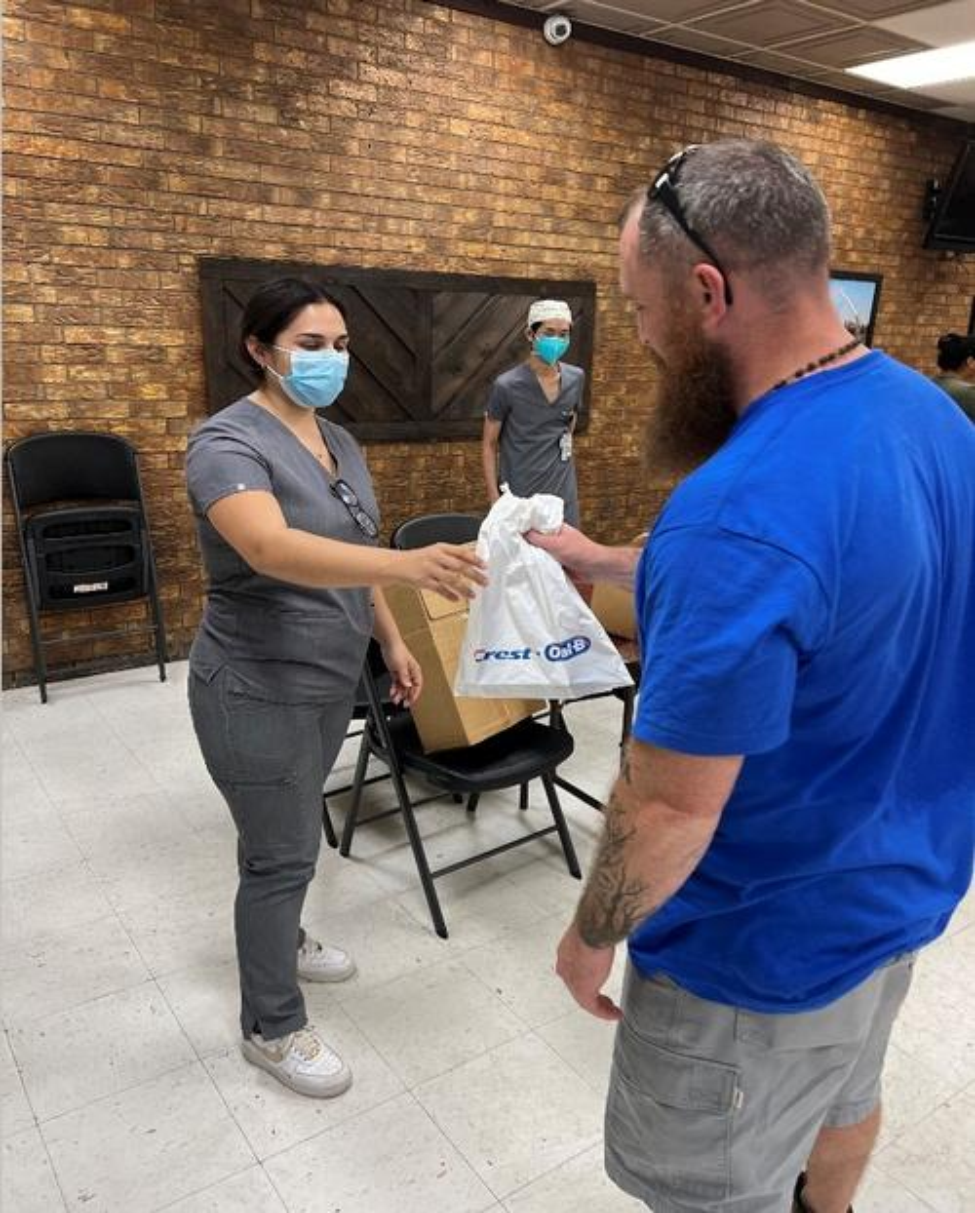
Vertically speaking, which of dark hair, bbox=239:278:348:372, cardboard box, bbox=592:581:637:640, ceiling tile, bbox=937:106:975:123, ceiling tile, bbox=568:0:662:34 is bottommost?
cardboard box, bbox=592:581:637:640

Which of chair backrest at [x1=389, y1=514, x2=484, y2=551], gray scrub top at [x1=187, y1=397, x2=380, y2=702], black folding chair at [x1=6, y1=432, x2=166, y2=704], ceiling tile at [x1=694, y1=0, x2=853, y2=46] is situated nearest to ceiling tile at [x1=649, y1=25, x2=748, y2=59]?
ceiling tile at [x1=694, y1=0, x2=853, y2=46]

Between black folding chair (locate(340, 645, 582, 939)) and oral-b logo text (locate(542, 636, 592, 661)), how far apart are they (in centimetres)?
40

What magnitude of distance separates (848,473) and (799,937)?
0.49 metres

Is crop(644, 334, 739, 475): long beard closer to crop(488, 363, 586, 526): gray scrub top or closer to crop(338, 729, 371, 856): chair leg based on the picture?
crop(338, 729, 371, 856): chair leg

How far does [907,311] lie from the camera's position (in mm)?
7098

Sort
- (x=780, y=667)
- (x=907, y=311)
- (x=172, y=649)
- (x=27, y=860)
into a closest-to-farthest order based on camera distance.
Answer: (x=780, y=667) → (x=27, y=860) → (x=172, y=649) → (x=907, y=311)

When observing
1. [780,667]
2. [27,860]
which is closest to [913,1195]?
[780,667]

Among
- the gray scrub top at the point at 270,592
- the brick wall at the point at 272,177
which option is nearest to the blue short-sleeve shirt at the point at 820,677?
the gray scrub top at the point at 270,592

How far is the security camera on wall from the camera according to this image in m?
4.54

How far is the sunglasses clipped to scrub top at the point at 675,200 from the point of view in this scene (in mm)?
869

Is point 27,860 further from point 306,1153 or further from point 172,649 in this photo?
point 172,649

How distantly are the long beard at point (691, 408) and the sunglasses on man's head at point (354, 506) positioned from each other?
2.58 ft

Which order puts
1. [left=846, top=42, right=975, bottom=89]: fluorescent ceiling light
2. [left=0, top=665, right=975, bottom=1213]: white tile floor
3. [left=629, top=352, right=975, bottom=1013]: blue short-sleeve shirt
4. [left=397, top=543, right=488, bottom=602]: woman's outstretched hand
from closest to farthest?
[left=629, top=352, right=975, bottom=1013]: blue short-sleeve shirt
[left=397, top=543, right=488, bottom=602]: woman's outstretched hand
[left=0, top=665, right=975, bottom=1213]: white tile floor
[left=846, top=42, right=975, bottom=89]: fluorescent ceiling light

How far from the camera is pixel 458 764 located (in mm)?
2289
